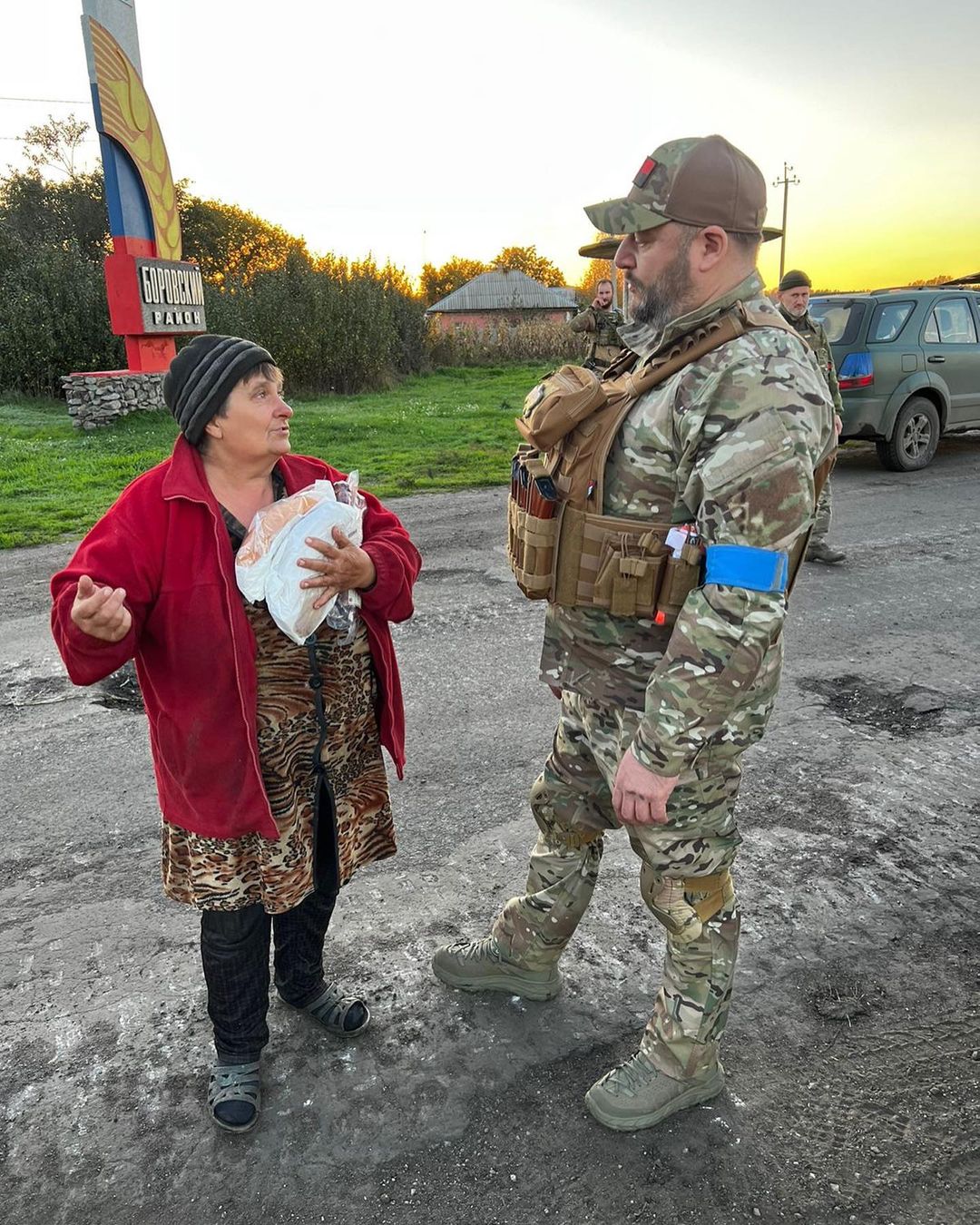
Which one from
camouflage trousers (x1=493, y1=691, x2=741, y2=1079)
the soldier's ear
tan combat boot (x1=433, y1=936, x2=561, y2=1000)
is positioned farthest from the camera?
tan combat boot (x1=433, y1=936, x2=561, y2=1000)

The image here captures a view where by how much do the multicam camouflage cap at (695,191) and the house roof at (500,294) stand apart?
44633 mm

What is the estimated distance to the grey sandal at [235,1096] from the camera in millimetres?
2029

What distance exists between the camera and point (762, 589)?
167cm

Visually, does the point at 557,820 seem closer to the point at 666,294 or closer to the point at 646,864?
the point at 646,864

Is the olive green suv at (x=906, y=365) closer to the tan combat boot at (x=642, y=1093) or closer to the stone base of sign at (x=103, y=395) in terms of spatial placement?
the tan combat boot at (x=642, y=1093)

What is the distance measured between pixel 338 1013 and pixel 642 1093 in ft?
2.61

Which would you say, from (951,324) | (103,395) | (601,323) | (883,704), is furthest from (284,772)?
(103,395)

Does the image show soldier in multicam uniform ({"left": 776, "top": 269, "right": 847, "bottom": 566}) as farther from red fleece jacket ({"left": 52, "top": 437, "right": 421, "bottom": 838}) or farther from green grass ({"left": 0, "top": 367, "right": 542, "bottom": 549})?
red fleece jacket ({"left": 52, "top": 437, "right": 421, "bottom": 838})

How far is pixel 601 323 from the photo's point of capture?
256 inches

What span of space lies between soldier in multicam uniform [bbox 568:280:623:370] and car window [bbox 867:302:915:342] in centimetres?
379

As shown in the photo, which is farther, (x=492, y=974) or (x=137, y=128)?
(x=137, y=128)

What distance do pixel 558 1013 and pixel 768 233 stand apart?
6.73 ft

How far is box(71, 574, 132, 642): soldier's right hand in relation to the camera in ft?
5.58

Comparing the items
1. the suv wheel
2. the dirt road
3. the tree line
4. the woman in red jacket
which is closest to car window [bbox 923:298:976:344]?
the suv wheel
